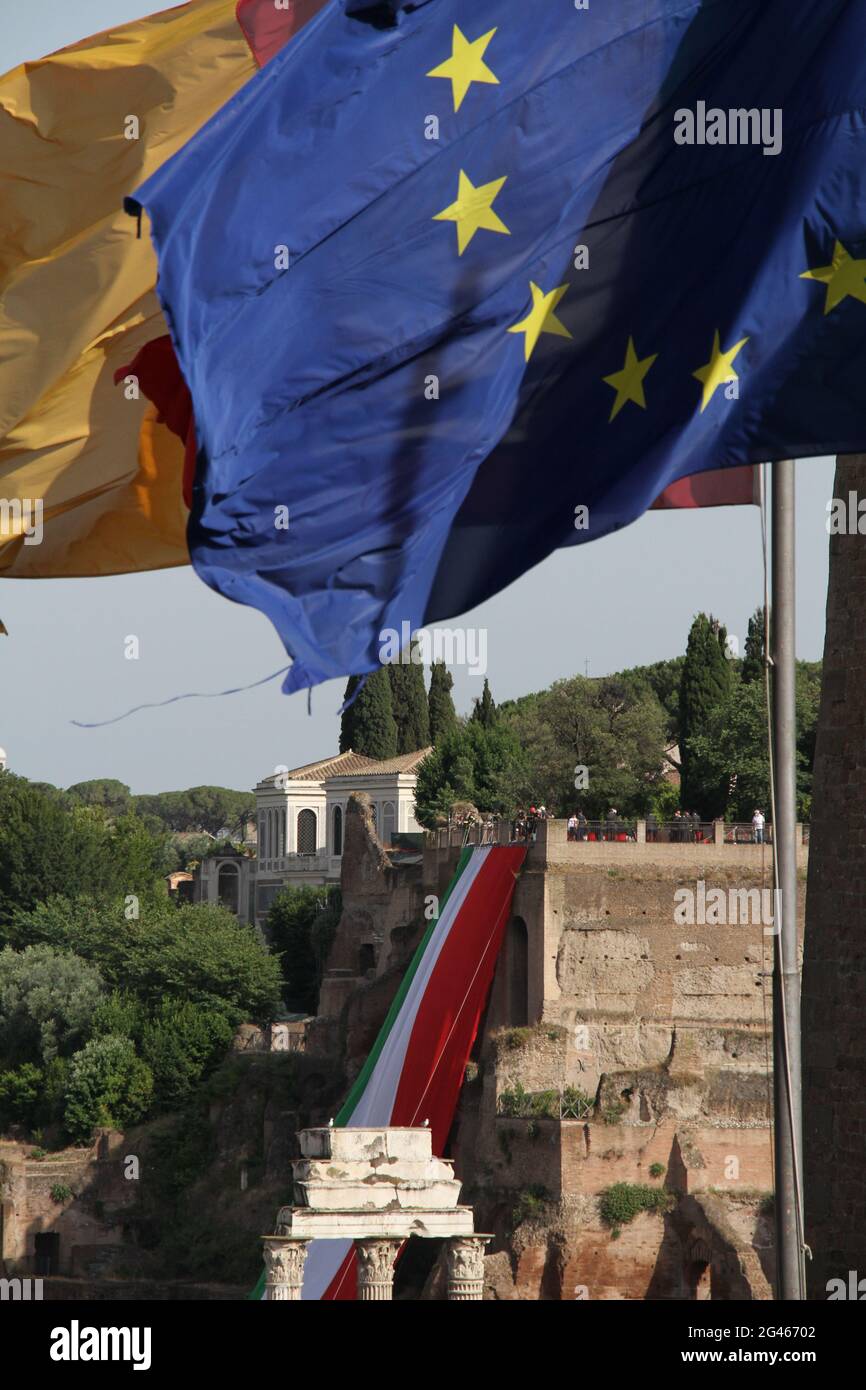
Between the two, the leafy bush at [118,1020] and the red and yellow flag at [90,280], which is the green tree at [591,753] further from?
the red and yellow flag at [90,280]

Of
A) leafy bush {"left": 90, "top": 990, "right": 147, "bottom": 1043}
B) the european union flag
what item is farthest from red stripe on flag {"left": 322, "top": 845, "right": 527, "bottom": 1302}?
the european union flag

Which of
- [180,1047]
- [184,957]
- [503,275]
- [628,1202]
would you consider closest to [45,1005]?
[184,957]

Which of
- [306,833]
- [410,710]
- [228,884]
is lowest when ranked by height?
[228,884]

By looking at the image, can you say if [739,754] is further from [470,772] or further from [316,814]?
[316,814]

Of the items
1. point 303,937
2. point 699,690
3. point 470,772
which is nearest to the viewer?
point 699,690

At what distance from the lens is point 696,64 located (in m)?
10.6

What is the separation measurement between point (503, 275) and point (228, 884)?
90.3 m

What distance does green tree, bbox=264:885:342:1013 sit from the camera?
6738 cm

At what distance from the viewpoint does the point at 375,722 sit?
8569 centimetres

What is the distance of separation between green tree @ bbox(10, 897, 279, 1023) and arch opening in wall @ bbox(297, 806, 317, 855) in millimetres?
21486

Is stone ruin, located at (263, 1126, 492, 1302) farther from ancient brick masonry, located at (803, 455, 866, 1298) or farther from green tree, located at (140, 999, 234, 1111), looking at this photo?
green tree, located at (140, 999, 234, 1111)

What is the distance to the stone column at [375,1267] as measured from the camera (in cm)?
2183

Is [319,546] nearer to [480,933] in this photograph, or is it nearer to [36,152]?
[36,152]
